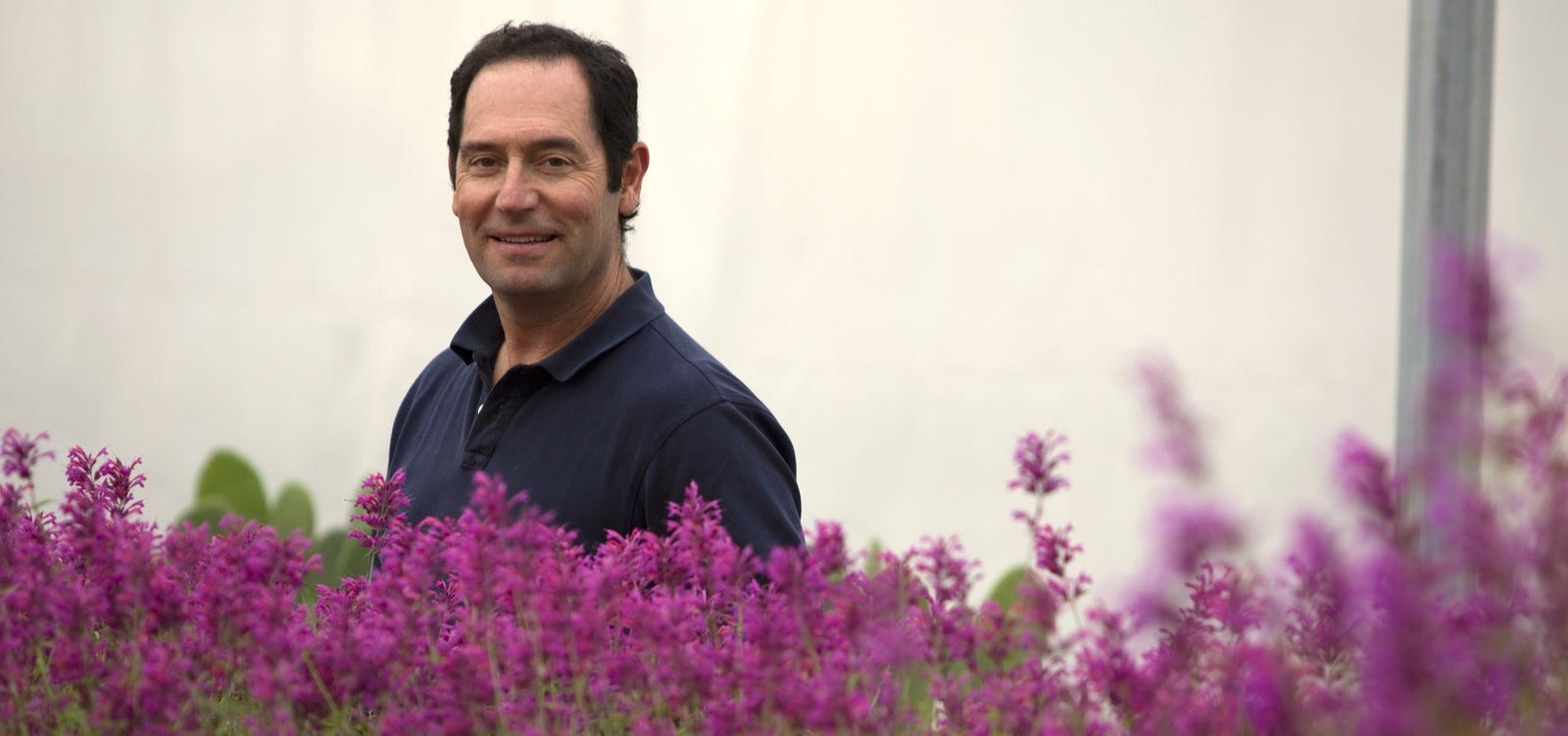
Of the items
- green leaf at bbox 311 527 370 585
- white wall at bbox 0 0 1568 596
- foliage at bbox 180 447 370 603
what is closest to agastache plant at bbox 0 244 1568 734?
green leaf at bbox 311 527 370 585

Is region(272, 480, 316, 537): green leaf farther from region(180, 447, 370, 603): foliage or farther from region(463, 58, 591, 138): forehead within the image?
region(463, 58, 591, 138): forehead

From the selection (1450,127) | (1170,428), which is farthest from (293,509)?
(1170,428)

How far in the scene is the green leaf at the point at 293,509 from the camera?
3.59 metres

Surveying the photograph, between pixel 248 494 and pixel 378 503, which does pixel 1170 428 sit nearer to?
pixel 378 503

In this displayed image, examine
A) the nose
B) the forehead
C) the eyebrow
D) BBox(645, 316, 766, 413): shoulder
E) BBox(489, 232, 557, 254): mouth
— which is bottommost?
BBox(645, 316, 766, 413): shoulder

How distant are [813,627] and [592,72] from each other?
3.42 feet

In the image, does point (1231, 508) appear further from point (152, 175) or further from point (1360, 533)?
point (152, 175)

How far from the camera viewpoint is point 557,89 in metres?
1.75

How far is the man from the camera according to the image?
5.10 feet

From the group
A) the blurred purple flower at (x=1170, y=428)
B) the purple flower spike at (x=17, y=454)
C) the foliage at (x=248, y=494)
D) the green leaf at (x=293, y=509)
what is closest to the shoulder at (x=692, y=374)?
the purple flower spike at (x=17, y=454)

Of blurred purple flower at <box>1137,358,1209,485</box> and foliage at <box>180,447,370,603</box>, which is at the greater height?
foliage at <box>180,447,370,603</box>

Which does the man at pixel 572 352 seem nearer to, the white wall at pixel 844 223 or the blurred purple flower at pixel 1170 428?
the blurred purple flower at pixel 1170 428

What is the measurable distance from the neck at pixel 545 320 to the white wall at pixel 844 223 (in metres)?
1.63

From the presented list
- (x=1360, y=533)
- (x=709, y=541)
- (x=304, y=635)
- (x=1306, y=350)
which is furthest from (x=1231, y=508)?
(x=1306, y=350)
